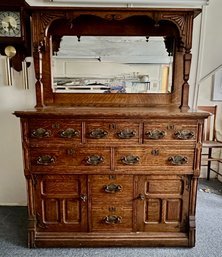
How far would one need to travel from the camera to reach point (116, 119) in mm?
1715

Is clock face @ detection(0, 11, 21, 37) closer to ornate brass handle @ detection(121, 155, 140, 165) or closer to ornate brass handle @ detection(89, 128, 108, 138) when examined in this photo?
ornate brass handle @ detection(89, 128, 108, 138)

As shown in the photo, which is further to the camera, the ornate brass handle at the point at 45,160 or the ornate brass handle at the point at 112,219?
the ornate brass handle at the point at 112,219

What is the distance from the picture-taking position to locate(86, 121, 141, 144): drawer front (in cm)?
172

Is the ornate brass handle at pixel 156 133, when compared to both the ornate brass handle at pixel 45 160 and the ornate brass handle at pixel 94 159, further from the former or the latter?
the ornate brass handle at pixel 45 160

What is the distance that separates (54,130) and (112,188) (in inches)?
24.7

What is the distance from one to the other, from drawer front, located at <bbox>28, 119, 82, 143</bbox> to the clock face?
0.85 m

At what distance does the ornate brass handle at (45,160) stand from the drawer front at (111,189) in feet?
1.06

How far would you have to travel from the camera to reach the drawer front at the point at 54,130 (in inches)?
67.9

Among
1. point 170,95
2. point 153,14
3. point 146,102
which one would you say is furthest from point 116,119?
point 153,14

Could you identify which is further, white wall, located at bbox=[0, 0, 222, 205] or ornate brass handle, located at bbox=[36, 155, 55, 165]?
white wall, located at bbox=[0, 0, 222, 205]

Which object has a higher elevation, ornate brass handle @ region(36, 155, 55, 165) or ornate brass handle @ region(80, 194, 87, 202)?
ornate brass handle @ region(36, 155, 55, 165)

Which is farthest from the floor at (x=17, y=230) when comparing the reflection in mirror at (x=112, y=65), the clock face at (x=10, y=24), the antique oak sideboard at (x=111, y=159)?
the clock face at (x=10, y=24)

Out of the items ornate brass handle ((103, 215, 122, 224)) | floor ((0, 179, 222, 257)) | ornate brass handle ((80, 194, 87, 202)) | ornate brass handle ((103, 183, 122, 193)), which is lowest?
floor ((0, 179, 222, 257))

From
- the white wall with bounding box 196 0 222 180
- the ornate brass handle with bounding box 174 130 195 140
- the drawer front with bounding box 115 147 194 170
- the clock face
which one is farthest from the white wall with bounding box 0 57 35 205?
the white wall with bounding box 196 0 222 180
